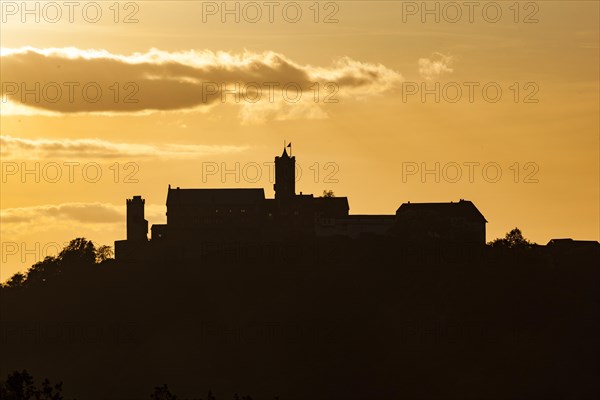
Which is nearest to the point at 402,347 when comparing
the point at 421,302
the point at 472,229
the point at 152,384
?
the point at 421,302

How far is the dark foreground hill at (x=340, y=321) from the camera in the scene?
7357 inches

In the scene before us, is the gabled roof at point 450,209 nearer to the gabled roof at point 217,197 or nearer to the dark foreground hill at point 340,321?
the dark foreground hill at point 340,321

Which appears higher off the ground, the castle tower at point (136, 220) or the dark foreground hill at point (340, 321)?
the castle tower at point (136, 220)

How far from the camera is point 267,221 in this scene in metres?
180

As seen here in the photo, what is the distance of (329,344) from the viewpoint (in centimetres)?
19538

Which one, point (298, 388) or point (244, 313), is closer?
point (298, 388)

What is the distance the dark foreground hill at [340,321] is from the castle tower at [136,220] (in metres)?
4.78

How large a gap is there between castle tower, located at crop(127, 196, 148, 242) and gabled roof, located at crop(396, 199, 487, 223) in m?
34.7

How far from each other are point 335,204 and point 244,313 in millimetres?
23358

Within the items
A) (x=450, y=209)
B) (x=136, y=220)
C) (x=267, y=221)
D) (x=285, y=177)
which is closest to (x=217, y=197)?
(x=267, y=221)

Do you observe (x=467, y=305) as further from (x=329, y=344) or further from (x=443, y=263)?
(x=329, y=344)

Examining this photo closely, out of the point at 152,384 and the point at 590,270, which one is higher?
the point at 590,270

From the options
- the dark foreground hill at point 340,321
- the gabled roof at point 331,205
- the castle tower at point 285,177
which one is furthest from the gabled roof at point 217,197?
the dark foreground hill at point 340,321

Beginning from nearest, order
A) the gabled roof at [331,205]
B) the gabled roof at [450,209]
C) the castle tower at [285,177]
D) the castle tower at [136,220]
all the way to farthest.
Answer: the castle tower at [285,177] → the castle tower at [136,220] → the gabled roof at [331,205] → the gabled roof at [450,209]
